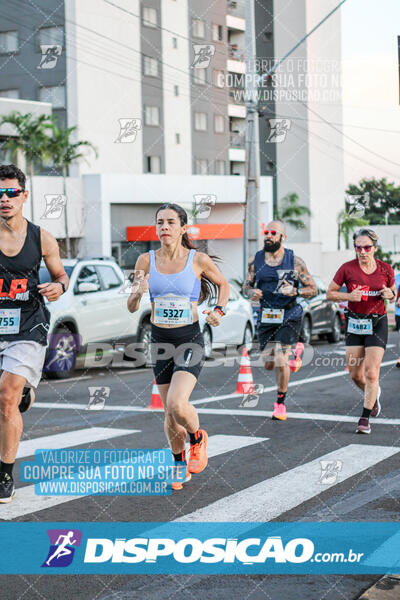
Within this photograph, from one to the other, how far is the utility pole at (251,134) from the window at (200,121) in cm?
2628

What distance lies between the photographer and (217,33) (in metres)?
57.7

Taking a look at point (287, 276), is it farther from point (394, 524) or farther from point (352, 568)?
point (352, 568)

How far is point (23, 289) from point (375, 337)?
14.2 feet

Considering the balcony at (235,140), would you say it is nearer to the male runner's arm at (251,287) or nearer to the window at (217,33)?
the window at (217,33)

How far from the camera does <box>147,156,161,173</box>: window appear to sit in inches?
1795

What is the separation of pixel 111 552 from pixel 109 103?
3958 centimetres

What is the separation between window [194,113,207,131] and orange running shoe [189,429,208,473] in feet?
141

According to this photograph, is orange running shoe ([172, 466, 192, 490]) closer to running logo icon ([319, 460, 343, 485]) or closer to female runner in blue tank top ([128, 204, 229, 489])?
female runner in blue tank top ([128, 204, 229, 489])

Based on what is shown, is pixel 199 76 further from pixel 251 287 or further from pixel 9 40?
pixel 251 287

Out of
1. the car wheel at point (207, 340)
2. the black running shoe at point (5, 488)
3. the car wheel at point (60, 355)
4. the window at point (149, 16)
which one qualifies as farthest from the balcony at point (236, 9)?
the black running shoe at point (5, 488)

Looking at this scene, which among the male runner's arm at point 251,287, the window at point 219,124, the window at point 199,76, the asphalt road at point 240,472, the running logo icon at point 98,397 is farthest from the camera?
the window at point 219,124

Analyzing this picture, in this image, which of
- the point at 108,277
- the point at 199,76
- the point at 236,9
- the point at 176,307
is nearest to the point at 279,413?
the point at 176,307

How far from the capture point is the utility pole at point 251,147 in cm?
2114

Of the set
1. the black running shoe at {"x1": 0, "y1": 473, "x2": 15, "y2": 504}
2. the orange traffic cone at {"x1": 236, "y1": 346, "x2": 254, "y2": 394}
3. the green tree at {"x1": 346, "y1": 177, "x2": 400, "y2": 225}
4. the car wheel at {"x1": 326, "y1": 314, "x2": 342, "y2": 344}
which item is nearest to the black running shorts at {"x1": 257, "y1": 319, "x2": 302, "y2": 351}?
the orange traffic cone at {"x1": 236, "y1": 346, "x2": 254, "y2": 394}
